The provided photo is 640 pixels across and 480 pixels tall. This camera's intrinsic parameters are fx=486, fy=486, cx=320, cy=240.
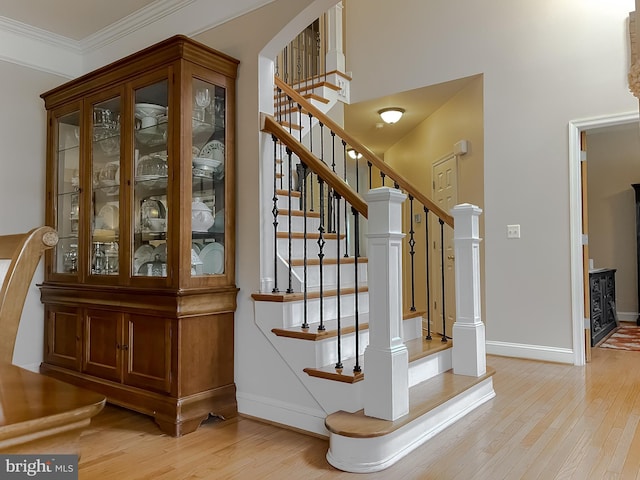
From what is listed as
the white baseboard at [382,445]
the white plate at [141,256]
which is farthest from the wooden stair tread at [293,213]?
the white baseboard at [382,445]

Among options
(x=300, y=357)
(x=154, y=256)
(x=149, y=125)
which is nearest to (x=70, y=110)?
(x=149, y=125)

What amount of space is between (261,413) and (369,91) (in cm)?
361

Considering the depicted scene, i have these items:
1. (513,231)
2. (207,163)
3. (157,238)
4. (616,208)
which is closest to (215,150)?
(207,163)

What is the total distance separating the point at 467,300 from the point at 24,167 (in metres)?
3.39

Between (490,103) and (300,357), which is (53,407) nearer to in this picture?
(300,357)

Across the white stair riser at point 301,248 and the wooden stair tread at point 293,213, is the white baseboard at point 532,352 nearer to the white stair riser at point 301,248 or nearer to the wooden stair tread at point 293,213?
the white stair riser at point 301,248

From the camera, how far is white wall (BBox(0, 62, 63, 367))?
3602 mm

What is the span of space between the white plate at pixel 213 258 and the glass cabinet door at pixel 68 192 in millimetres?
1190

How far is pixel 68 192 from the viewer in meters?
3.56

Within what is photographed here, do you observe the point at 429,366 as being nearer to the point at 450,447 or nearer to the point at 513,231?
the point at 450,447

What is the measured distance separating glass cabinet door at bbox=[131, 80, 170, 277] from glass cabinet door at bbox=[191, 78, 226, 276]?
0.17m

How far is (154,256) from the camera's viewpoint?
9.34ft

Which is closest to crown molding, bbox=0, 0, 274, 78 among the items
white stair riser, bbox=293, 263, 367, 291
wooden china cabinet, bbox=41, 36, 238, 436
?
wooden china cabinet, bbox=41, 36, 238, 436

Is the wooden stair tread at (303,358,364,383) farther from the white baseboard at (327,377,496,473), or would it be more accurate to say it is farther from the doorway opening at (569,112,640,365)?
the doorway opening at (569,112,640,365)
